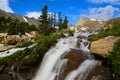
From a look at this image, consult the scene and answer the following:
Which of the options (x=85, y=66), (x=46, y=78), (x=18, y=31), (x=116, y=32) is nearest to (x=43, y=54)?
(x=46, y=78)

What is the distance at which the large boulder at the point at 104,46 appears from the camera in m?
20.4

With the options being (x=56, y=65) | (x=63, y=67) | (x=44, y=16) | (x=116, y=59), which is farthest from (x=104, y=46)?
(x=44, y=16)

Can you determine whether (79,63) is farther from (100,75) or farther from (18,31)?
(18,31)

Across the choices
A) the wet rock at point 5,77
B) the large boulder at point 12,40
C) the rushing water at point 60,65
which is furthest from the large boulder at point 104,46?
the large boulder at point 12,40

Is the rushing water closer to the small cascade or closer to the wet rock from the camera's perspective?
the small cascade

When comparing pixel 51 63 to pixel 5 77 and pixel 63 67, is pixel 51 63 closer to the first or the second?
pixel 63 67

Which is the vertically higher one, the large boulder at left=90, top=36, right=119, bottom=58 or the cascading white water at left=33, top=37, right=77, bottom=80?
the large boulder at left=90, top=36, right=119, bottom=58

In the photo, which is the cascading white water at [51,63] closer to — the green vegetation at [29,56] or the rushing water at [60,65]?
the rushing water at [60,65]

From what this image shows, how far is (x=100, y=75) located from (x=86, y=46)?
7.48 m

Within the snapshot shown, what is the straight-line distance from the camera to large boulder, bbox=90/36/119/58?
66.8 ft

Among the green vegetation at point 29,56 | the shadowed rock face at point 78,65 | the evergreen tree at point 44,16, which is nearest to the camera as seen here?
the shadowed rock face at point 78,65

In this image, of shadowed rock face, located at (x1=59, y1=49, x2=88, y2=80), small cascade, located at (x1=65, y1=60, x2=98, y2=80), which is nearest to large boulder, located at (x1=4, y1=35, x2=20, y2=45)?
shadowed rock face, located at (x1=59, y1=49, x2=88, y2=80)

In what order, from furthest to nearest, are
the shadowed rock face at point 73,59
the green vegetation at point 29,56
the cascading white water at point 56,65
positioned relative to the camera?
1. the green vegetation at point 29,56
2. the shadowed rock face at point 73,59
3. the cascading white water at point 56,65

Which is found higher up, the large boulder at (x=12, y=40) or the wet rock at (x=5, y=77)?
the large boulder at (x=12, y=40)
